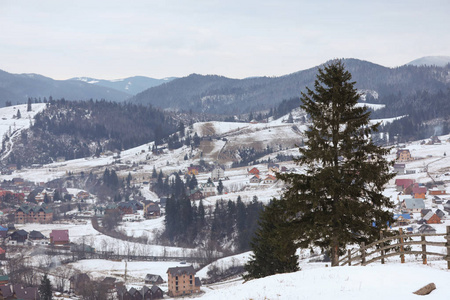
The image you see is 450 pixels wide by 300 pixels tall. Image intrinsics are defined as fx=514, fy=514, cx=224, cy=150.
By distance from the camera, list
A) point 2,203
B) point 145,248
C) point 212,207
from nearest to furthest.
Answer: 1. point 145,248
2. point 212,207
3. point 2,203

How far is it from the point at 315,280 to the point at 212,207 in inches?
4787

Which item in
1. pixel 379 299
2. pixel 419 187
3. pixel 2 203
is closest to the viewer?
pixel 379 299

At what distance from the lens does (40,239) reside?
11538cm

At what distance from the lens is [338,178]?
83.1 ft

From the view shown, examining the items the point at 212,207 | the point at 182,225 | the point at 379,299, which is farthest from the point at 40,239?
the point at 379,299

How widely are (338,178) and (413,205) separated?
9767cm

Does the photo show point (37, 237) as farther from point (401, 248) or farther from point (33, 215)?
point (401, 248)

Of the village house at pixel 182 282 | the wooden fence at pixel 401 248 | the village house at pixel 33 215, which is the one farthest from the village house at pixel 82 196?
the wooden fence at pixel 401 248

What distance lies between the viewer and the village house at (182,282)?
7662cm

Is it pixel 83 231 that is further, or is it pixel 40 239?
pixel 83 231

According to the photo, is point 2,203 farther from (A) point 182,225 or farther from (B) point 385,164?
(B) point 385,164

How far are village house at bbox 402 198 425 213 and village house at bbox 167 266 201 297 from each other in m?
57.7

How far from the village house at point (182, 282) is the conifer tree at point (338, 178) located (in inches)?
2090

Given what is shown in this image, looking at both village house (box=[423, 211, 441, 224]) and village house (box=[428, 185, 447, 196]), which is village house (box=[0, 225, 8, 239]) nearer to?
village house (box=[423, 211, 441, 224])
